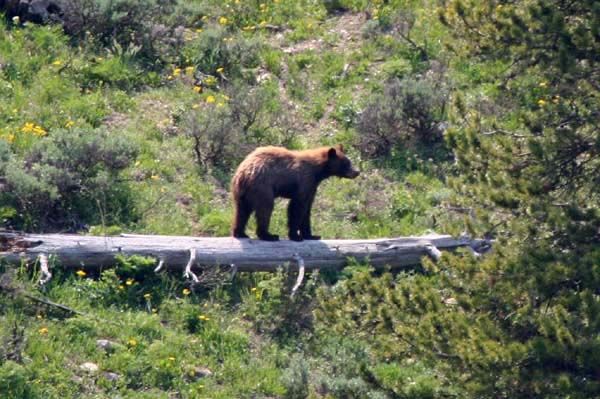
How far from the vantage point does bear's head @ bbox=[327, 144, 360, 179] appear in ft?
51.1

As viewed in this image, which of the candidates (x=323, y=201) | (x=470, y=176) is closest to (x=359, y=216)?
(x=323, y=201)

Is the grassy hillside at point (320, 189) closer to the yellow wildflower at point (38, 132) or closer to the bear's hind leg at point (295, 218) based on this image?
the yellow wildflower at point (38, 132)

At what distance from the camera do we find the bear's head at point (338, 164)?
15562 mm

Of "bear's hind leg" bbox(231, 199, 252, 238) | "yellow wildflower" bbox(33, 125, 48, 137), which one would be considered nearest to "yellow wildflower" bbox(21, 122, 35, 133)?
"yellow wildflower" bbox(33, 125, 48, 137)

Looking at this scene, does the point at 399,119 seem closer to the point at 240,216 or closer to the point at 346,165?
the point at 346,165

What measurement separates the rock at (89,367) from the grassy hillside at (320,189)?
20 mm

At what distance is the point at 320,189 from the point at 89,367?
562cm

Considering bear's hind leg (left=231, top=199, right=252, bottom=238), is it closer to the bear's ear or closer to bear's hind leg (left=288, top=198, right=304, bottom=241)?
bear's hind leg (left=288, top=198, right=304, bottom=241)

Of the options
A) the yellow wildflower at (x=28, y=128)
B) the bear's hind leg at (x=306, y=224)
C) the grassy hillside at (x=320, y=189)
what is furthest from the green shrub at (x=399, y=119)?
the yellow wildflower at (x=28, y=128)

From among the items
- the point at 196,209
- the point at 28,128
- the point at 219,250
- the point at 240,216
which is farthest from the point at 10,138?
the point at 219,250

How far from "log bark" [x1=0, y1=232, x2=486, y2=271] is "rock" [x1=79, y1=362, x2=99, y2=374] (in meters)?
1.39

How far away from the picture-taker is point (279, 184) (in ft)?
48.2

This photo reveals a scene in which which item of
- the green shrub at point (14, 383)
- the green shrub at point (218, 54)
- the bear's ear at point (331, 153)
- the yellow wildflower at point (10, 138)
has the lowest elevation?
the green shrub at point (14, 383)

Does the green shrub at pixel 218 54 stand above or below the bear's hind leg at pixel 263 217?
above
